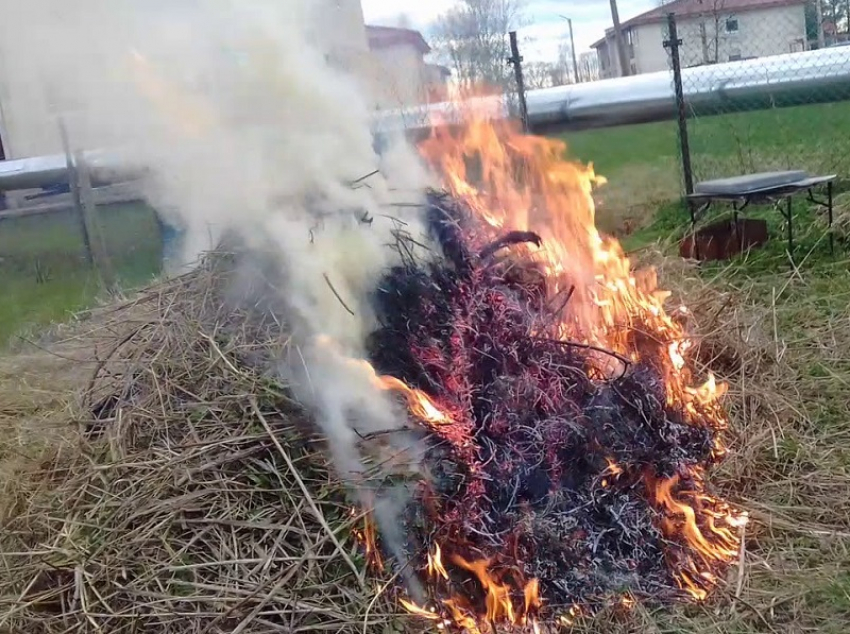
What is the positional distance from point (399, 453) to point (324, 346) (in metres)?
0.56

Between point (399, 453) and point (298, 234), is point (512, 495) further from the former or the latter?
point (298, 234)

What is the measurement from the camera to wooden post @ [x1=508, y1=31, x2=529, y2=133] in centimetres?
809

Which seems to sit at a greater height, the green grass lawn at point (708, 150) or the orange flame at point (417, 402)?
the green grass lawn at point (708, 150)

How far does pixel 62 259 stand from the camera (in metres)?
8.95

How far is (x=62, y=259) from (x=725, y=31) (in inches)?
501

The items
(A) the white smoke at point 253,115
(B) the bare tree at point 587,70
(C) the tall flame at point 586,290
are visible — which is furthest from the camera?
(B) the bare tree at point 587,70

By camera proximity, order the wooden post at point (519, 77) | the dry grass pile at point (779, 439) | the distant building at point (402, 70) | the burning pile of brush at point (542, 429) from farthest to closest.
→ the wooden post at point (519, 77) → the distant building at point (402, 70) → the burning pile of brush at point (542, 429) → the dry grass pile at point (779, 439)

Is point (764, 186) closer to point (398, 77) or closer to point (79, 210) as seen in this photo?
point (398, 77)

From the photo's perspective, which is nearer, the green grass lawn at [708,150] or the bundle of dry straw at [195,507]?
the bundle of dry straw at [195,507]

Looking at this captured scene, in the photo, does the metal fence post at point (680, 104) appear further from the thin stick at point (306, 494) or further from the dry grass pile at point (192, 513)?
the thin stick at point (306, 494)

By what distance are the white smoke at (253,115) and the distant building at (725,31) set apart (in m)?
6.60

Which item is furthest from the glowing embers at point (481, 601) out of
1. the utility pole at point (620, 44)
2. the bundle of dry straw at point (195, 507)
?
the utility pole at point (620, 44)

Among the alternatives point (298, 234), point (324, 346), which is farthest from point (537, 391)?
point (298, 234)

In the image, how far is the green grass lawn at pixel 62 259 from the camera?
7.95 meters
